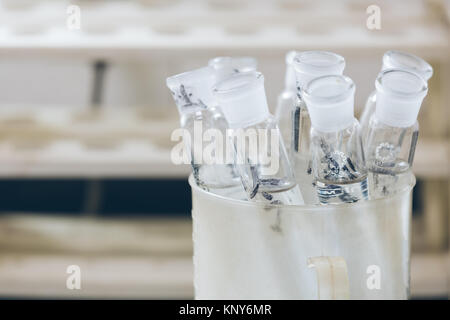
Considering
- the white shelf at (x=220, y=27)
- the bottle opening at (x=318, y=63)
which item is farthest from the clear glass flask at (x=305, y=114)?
the white shelf at (x=220, y=27)

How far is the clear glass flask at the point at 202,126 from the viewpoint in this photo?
37 cm

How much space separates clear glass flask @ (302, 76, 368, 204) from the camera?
0.32 m

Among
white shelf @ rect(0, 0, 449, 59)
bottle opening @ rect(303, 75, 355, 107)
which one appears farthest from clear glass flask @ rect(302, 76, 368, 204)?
white shelf @ rect(0, 0, 449, 59)

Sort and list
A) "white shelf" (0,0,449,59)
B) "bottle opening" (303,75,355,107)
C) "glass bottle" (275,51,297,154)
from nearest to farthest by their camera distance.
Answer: "bottle opening" (303,75,355,107) → "glass bottle" (275,51,297,154) → "white shelf" (0,0,449,59)

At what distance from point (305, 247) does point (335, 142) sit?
0.06m

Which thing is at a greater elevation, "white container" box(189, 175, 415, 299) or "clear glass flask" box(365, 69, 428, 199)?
"clear glass flask" box(365, 69, 428, 199)

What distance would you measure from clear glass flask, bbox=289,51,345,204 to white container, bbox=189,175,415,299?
1.7 inches

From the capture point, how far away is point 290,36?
1.01 m

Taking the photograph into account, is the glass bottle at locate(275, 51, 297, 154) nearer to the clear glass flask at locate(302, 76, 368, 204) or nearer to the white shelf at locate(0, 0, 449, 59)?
the clear glass flask at locate(302, 76, 368, 204)

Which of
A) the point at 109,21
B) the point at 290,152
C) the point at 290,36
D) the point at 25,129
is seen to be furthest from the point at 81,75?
the point at 290,152

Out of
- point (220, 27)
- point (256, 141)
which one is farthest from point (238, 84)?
point (220, 27)
